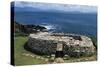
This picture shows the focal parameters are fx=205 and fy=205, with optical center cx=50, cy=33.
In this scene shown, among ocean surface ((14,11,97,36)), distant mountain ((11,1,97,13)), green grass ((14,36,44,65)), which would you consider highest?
distant mountain ((11,1,97,13))

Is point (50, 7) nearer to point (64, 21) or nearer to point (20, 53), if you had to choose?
point (64, 21)

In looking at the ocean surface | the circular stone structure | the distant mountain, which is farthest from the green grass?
the distant mountain

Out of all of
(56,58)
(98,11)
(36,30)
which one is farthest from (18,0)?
(98,11)

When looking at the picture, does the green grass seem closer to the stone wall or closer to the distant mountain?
the stone wall

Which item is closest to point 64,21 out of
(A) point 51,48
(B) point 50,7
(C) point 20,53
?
(B) point 50,7

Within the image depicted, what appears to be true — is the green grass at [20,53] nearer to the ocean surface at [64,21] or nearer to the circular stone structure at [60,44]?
the circular stone structure at [60,44]

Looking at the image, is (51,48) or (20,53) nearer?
(20,53)

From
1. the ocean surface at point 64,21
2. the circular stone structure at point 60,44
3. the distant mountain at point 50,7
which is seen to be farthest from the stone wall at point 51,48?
the distant mountain at point 50,7
